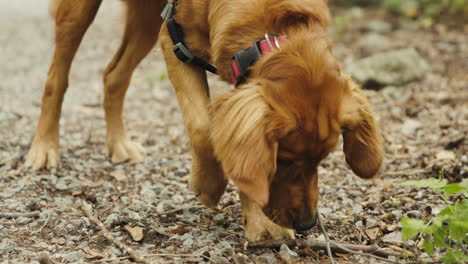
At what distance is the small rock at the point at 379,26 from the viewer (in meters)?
9.46

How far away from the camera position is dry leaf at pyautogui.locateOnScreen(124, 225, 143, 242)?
311 cm

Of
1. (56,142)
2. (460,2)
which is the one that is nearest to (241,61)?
(56,142)

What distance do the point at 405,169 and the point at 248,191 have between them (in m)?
2.33

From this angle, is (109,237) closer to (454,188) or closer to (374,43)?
(454,188)

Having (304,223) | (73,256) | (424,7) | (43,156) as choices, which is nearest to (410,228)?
(304,223)

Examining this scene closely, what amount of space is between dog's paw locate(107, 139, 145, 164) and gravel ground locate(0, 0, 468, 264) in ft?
0.31

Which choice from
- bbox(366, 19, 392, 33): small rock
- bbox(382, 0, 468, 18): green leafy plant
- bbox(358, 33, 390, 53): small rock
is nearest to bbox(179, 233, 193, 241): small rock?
bbox(358, 33, 390, 53): small rock

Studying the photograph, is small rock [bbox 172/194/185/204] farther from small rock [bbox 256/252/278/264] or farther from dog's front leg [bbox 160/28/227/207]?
small rock [bbox 256/252/278/264]

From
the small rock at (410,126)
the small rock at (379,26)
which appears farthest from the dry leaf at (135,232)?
the small rock at (379,26)

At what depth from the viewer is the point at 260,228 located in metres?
3.13

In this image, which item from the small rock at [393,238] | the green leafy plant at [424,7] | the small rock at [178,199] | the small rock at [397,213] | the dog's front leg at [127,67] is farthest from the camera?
the green leafy plant at [424,7]

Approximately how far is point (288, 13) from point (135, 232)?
142 cm

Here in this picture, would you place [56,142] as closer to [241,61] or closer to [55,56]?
[55,56]

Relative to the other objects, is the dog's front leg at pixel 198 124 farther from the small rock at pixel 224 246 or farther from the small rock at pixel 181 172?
Result: the small rock at pixel 181 172
